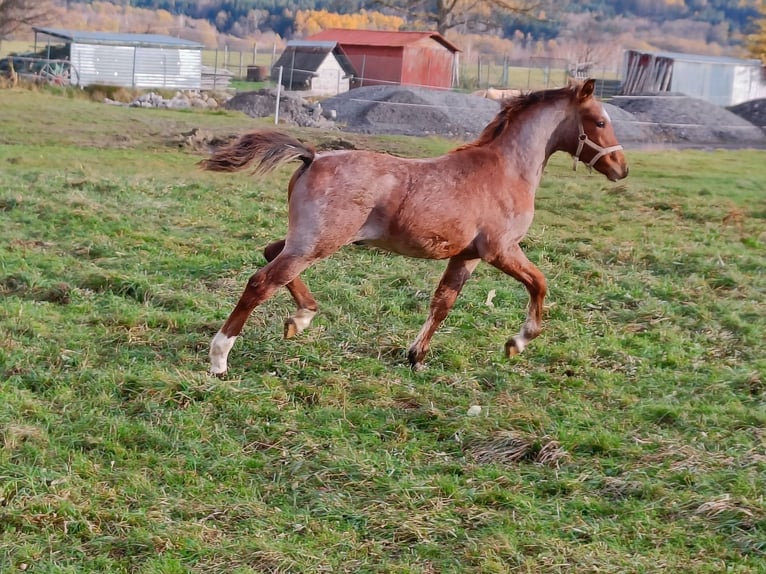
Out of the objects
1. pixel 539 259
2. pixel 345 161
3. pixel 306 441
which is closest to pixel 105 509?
pixel 306 441

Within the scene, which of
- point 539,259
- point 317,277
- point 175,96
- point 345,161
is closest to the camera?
point 345,161

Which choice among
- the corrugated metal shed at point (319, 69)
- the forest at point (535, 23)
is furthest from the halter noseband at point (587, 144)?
the forest at point (535, 23)

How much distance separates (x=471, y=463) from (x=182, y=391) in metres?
1.79

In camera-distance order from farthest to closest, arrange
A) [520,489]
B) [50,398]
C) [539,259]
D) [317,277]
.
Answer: [539,259] < [317,277] < [50,398] < [520,489]

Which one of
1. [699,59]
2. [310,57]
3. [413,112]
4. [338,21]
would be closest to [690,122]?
[413,112]

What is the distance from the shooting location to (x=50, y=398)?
5465 mm

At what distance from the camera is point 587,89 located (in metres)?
6.64

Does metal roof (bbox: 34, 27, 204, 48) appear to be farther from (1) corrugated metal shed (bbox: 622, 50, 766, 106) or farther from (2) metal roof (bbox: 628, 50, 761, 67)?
(2) metal roof (bbox: 628, 50, 761, 67)

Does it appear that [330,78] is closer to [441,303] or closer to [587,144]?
[587,144]

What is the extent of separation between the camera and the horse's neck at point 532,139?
21.8ft

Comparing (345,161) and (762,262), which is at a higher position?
(345,161)

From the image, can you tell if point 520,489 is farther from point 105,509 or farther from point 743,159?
point 743,159

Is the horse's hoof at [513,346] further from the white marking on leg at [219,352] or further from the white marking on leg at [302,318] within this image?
the white marking on leg at [219,352]

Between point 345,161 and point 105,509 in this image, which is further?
point 345,161
